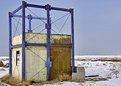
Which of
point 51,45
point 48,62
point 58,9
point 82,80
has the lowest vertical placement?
point 82,80

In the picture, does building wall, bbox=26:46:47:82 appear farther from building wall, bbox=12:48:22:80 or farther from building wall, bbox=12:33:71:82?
building wall, bbox=12:48:22:80

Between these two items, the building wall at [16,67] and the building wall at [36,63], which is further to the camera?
the building wall at [16,67]

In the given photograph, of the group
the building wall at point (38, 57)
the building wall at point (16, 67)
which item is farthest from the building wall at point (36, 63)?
the building wall at point (16, 67)

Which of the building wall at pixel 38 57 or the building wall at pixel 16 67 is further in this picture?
the building wall at pixel 16 67

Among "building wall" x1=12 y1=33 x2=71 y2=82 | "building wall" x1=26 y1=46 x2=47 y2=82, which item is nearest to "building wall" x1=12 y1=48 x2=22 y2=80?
"building wall" x1=12 y1=33 x2=71 y2=82

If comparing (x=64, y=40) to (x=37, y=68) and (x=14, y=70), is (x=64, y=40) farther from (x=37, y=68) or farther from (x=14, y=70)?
(x=14, y=70)

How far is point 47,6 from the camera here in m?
21.1

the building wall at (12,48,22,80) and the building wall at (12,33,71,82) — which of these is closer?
the building wall at (12,33,71,82)

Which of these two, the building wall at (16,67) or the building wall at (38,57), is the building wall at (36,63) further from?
the building wall at (16,67)

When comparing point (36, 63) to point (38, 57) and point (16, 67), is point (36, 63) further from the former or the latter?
point (16, 67)

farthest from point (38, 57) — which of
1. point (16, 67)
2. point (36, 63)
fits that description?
point (16, 67)

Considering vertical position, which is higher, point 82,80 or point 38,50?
point 38,50

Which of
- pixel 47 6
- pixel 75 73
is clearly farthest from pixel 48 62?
pixel 47 6

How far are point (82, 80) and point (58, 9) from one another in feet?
20.7
